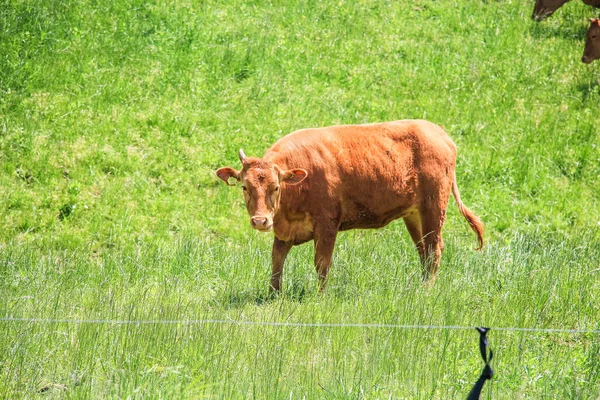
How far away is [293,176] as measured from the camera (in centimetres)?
966

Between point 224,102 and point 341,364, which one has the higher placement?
point 341,364

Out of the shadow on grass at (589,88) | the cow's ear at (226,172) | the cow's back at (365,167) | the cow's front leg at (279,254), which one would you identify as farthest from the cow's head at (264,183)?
the shadow on grass at (589,88)

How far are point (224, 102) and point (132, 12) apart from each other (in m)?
2.87

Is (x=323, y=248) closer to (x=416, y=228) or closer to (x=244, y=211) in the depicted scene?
(x=416, y=228)

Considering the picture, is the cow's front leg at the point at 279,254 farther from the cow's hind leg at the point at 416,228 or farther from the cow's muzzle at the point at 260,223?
the cow's hind leg at the point at 416,228

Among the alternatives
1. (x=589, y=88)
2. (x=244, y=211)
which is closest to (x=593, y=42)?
(x=589, y=88)

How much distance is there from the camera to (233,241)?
44.3ft

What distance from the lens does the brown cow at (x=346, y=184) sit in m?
9.64

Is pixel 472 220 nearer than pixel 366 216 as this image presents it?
No

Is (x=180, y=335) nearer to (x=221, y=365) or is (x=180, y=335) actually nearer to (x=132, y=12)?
(x=221, y=365)

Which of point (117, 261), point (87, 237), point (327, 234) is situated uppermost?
point (327, 234)

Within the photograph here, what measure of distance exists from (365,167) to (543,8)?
11.3m

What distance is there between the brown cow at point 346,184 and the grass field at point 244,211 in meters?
0.44

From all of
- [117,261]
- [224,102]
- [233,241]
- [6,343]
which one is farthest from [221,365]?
[224,102]
